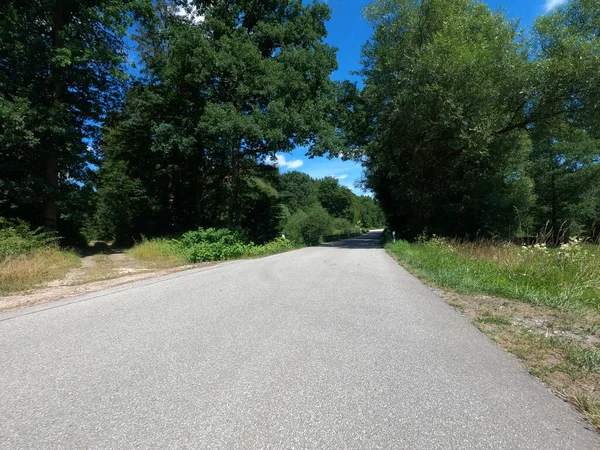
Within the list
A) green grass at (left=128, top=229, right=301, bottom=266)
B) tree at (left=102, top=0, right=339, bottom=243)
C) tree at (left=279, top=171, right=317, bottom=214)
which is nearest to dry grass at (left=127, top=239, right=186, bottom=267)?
green grass at (left=128, top=229, right=301, bottom=266)

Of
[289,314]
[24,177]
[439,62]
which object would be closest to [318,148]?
[439,62]

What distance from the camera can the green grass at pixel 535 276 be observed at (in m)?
5.91

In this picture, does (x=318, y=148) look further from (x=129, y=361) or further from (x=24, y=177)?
(x=129, y=361)

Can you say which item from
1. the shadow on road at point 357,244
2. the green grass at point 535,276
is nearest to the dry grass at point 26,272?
the green grass at point 535,276

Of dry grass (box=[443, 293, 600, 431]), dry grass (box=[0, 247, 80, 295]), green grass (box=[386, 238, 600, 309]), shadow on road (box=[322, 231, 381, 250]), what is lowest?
shadow on road (box=[322, 231, 381, 250])

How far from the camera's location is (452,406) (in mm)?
2580

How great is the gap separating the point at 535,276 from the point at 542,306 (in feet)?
5.62

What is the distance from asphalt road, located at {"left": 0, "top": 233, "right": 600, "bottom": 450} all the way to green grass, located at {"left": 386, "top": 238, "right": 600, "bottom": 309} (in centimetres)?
205

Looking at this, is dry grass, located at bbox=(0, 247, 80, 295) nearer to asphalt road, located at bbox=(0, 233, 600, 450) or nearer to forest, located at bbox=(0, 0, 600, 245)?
asphalt road, located at bbox=(0, 233, 600, 450)

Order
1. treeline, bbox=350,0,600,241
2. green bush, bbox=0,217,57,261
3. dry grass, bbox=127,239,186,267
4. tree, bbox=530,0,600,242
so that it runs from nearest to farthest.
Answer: green bush, bbox=0,217,57,261
dry grass, bbox=127,239,186,267
tree, bbox=530,0,600,242
treeline, bbox=350,0,600,241

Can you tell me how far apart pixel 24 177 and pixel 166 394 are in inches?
709

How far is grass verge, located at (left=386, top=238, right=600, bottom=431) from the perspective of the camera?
10.4ft

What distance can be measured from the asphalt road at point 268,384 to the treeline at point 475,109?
41.8 feet

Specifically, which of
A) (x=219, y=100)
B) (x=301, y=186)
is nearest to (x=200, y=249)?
(x=219, y=100)
